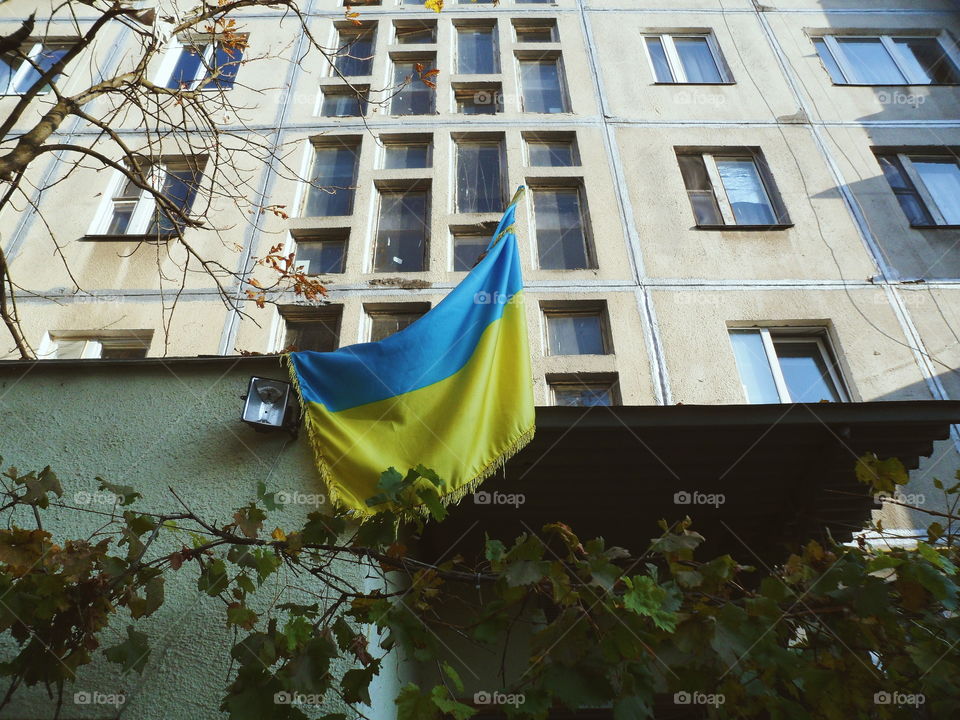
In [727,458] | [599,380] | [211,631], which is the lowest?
[211,631]

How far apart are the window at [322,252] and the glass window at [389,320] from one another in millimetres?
976

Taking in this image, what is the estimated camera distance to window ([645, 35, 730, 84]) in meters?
11.8

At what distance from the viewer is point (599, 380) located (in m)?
8.05

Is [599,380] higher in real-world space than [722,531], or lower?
higher

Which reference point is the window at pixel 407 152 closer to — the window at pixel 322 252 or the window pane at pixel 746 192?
the window at pixel 322 252

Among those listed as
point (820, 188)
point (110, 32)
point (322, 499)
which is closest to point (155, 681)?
point (322, 499)

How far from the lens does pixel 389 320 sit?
8.91 m

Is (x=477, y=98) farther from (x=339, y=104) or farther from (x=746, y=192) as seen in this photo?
(x=746, y=192)

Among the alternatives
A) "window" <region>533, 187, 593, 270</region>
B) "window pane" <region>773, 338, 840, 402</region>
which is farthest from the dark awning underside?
"window" <region>533, 187, 593, 270</region>

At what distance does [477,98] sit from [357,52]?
2752 mm

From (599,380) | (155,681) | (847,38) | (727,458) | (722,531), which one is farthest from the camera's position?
(847,38)

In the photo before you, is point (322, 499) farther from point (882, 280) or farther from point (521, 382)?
point (882, 280)

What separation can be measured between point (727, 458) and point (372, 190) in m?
6.72

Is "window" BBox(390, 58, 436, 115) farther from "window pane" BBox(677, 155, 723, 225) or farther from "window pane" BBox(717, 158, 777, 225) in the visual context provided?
"window pane" BBox(717, 158, 777, 225)
